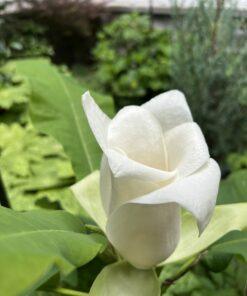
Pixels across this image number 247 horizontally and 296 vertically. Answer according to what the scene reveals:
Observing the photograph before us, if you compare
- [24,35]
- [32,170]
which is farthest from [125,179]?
[24,35]

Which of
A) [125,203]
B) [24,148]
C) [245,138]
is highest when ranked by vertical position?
[125,203]

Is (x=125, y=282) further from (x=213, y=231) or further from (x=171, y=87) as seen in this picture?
(x=171, y=87)

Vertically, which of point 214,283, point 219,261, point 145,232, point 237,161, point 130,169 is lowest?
point 237,161

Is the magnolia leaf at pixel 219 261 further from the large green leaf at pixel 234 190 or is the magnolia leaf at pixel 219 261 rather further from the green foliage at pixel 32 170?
the green foliage at pixel 32 170

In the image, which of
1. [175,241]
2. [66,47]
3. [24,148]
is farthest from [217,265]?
[66,47]

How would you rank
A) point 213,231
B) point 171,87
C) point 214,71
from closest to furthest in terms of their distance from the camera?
point 213,231 → point 214,71 → point 171,87

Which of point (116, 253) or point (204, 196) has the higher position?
point (204, 196)

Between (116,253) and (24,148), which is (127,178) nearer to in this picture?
(116,253)
